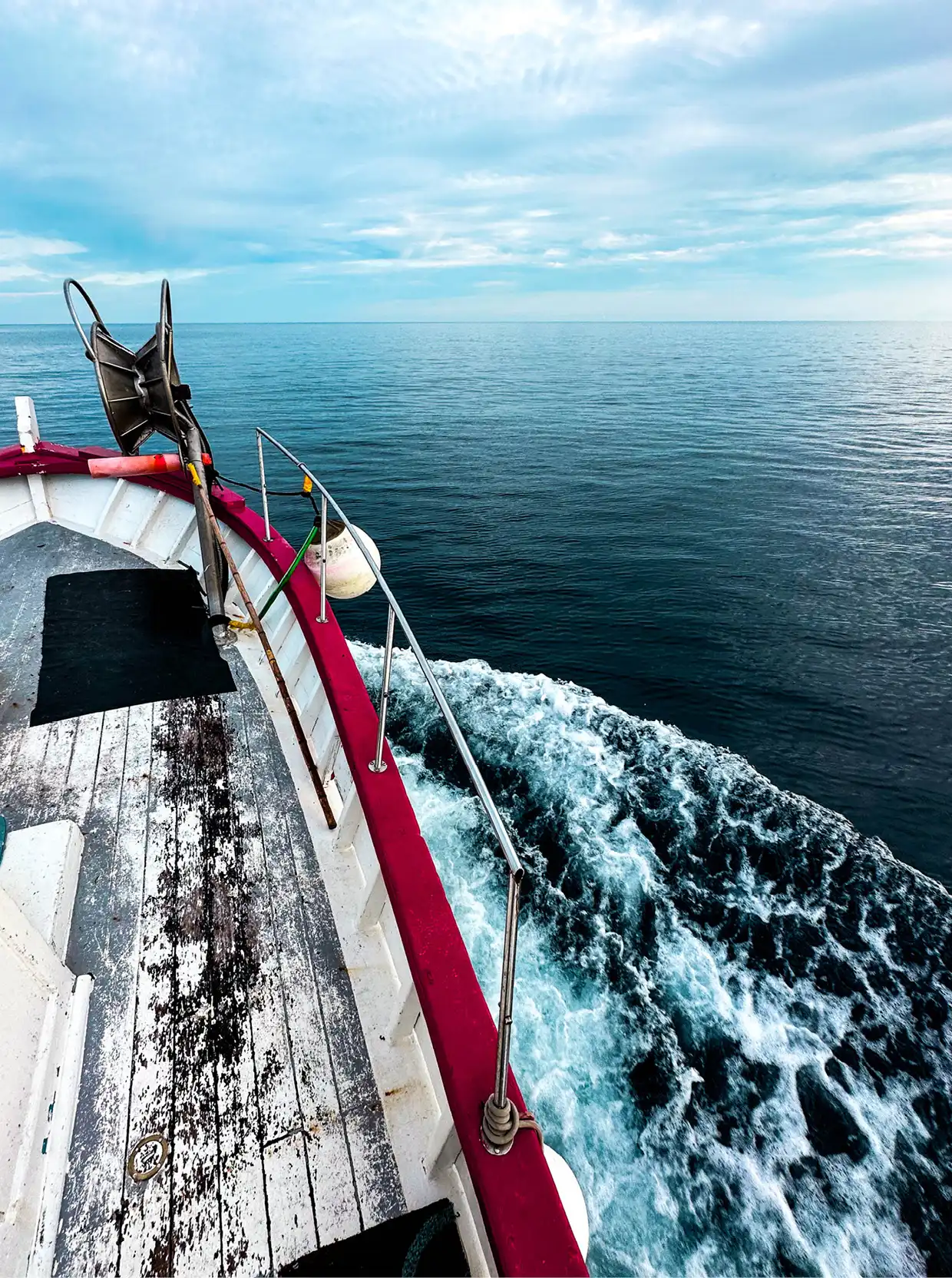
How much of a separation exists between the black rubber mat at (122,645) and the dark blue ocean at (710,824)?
275cm

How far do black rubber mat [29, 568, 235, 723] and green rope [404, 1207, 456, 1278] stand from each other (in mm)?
4077

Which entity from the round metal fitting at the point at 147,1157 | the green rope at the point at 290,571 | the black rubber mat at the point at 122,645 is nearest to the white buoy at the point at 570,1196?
the round metal fitting at the point at 147,1157

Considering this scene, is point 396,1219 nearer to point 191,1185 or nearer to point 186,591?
point 191,1185

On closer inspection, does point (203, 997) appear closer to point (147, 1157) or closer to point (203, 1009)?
point (203, 1009)

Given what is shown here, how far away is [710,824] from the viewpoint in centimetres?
670

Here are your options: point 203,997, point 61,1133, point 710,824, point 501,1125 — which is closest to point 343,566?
point 203,997

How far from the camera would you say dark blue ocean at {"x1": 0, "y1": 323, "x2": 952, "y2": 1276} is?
159 inches

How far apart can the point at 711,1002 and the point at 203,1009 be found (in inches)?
155

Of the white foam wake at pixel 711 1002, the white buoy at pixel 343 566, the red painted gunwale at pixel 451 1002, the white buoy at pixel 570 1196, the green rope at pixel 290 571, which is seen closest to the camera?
the red painted gunwale at pixel 451 1002

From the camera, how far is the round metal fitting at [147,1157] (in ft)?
8.19

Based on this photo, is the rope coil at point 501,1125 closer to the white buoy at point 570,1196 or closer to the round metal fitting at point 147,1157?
the white buoy at point 570,1196

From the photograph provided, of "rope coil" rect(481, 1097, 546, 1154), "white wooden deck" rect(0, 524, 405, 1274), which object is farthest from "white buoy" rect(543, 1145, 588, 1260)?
"white wooden deck" rect(0, 524, 405, 1274)

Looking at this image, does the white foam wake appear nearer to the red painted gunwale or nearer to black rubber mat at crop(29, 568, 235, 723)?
the red painted gunwale

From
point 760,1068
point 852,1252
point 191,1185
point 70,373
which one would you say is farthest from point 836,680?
point 70,373
